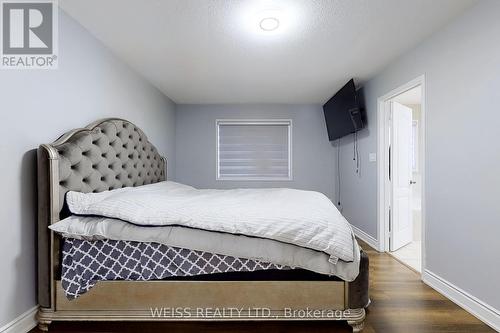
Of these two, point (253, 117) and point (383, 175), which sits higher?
point (253, 117)

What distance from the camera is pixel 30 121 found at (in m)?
1.65

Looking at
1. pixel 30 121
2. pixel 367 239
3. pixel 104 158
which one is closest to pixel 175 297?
pixel 104 158

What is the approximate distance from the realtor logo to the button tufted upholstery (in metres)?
0.51

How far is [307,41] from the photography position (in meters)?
2.39

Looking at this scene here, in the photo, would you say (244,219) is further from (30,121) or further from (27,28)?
(27,28)

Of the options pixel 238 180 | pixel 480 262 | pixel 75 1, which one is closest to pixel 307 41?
pixel 75 1

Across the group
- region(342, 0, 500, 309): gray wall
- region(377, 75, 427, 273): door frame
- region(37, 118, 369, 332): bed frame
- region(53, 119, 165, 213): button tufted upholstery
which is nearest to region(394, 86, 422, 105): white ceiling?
region(377, 75, 427, 273): door frame

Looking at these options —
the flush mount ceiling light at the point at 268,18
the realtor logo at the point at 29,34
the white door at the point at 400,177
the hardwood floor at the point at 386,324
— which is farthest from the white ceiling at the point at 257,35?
the hardwood floor at the point at 386,324

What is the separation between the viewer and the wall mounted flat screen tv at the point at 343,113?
3.53 m

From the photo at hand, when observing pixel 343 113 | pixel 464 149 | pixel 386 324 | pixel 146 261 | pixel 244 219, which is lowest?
pixel 386 324

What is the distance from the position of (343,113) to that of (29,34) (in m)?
3.50

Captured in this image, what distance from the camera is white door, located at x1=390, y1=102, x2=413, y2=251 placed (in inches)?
127

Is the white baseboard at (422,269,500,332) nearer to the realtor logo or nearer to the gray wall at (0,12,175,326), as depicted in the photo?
the gray wall at (0,12,175,326)

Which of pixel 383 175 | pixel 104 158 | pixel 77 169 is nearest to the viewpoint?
pixel 77 169
